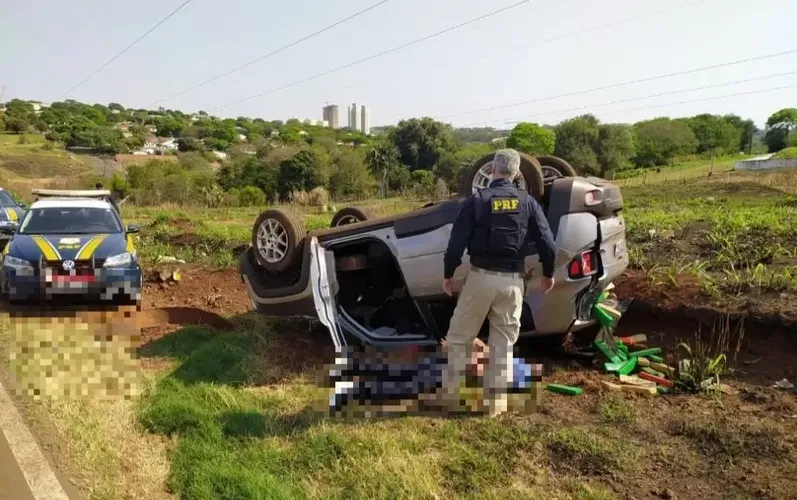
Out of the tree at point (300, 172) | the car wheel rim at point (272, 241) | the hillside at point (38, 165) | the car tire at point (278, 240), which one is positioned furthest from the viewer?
the tree at point (300, 172)

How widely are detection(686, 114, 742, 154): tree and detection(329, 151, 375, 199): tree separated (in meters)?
49.5

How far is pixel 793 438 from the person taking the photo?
12.0ft

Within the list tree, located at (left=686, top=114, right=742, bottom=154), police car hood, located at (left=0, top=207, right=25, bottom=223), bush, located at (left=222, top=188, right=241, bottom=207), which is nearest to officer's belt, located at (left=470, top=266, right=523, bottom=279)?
police car hood, located at (left=0, top=207, right=25, bottom=223)

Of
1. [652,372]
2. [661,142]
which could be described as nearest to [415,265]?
[652,372]

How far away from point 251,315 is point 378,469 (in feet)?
13.9

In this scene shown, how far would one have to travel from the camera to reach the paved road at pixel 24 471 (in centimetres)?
356

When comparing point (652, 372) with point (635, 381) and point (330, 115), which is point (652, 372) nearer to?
point (635, 381)

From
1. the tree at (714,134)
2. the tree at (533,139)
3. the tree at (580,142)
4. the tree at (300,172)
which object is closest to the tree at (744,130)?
the tree at (714,134)

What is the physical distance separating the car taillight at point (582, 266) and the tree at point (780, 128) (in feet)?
287

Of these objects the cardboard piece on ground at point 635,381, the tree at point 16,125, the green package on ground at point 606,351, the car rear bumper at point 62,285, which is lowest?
the cardboard piece on ground at point 635,381

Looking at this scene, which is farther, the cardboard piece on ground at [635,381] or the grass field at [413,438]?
the cardboard piece on ground at [635,381]

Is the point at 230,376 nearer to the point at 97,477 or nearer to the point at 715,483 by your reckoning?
the point at 97,477

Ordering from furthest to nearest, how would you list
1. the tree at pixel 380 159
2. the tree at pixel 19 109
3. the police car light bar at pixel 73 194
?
the tree at pixel 19 109 < the tree at pixel 380 159 < the police car light bar at pixel 73 194

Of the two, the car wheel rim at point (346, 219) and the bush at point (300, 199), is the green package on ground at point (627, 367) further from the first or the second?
the bush at point (300, 199)
